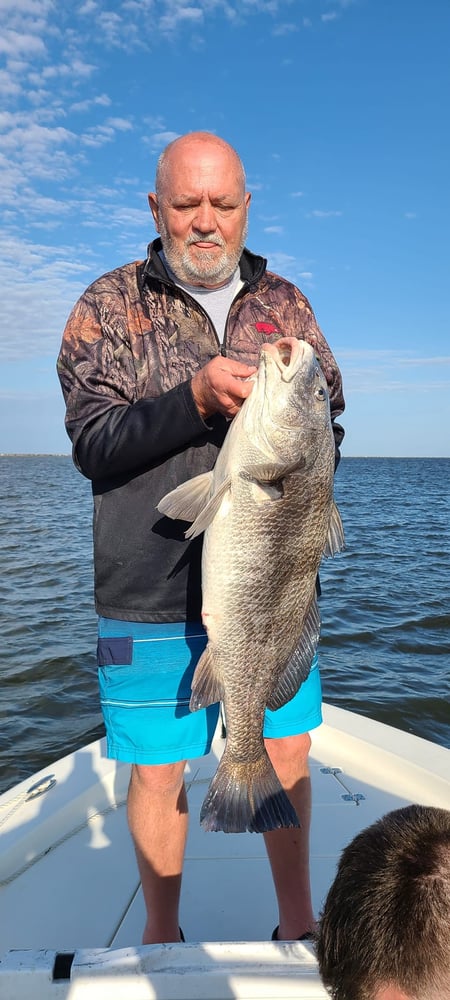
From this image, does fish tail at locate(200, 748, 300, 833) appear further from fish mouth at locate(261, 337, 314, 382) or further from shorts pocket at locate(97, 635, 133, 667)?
fish mouth at locate(261, 337, 314, 382)

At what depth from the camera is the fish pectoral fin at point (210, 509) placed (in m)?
2.65

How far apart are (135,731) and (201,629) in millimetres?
503

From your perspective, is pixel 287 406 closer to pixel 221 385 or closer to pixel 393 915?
pixel 221 385

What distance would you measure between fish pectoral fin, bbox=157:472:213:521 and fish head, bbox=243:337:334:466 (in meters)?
0.28

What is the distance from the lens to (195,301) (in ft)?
10.1

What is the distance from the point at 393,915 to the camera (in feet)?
4.72

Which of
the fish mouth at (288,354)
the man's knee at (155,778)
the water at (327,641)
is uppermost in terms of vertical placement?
the fish mouth at (288,354)

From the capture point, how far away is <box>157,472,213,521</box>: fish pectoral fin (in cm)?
269

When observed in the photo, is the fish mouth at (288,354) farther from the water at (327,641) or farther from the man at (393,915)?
the water at (327,641)

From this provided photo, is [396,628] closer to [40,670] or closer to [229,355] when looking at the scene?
[40,670]

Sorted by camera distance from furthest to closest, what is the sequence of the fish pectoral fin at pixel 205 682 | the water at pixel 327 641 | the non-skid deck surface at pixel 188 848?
the water at pixel 327 641
the non-skid deck surface at pixel 188 848
the fish pectoral fin at pixel 205 682

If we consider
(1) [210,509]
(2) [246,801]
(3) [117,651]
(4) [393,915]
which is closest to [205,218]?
(1) [210,509]

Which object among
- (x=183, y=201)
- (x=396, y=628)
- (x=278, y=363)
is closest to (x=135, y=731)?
(x=278, y=363)

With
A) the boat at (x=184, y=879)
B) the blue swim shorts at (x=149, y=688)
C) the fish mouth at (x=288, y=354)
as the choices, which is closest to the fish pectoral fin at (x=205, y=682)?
the blue swim shorts at (x=149, y=688)
